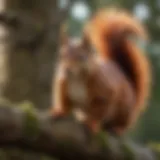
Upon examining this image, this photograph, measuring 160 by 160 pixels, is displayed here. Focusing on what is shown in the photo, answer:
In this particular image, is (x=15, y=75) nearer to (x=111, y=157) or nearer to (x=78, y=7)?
(x=111, y=157)

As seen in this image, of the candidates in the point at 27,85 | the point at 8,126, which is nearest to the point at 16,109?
the point at 8,126

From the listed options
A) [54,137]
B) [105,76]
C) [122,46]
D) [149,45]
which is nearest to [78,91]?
[105,76]

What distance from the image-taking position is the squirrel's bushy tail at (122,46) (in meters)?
2.17

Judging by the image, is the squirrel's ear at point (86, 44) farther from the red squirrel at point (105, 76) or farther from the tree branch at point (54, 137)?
the tree branch at point (54, 137)

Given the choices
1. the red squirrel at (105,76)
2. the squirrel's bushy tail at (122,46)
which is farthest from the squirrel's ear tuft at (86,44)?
the squirrel's bushy tail at (122,46)

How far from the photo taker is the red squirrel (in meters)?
1.90

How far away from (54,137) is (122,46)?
0.69 m

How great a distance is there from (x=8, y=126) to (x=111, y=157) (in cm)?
36

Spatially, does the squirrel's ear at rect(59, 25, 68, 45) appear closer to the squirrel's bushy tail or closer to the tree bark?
the tree bark

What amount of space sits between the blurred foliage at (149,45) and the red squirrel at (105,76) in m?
1.10

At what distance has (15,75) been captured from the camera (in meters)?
2.01

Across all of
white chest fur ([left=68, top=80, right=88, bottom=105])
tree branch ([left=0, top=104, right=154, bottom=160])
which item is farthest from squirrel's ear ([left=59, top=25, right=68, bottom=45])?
tree branch ([left=0, top=104, right=154, bottom=160])

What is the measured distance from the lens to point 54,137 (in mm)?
1659

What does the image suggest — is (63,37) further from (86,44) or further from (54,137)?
(54,137)
